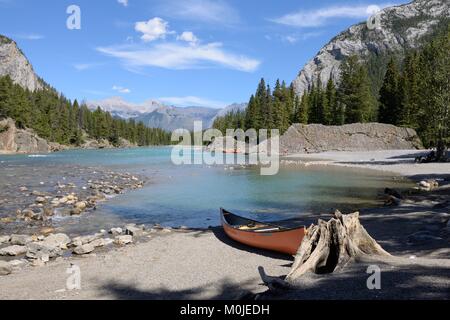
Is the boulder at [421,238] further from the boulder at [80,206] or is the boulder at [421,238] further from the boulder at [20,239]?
the boulder at [80,206]

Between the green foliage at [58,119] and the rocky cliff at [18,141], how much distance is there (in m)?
4.46

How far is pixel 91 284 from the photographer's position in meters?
11.0

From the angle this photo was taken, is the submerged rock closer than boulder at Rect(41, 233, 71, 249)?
No

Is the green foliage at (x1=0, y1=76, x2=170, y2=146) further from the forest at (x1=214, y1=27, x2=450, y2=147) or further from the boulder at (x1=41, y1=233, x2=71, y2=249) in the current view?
the boulder at (x1=41, y1=233, x2=71, y2=249)

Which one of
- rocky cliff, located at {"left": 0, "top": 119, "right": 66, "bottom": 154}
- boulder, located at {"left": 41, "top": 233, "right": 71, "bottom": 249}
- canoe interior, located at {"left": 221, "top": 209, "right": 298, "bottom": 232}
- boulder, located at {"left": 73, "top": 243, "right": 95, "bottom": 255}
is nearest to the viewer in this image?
boulder, located at {"left": 73, "top": 243, "right": 95, "bottom": 255}

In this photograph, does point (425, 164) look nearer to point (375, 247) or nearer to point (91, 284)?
point (375, 247)

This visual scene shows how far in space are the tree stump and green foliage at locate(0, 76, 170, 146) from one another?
105m

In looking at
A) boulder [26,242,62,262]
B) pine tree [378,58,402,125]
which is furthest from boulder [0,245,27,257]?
pine tree [378,58,402,125]

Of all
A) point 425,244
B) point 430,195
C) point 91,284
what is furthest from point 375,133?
point 91,284

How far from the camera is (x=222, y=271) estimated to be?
1204 cm

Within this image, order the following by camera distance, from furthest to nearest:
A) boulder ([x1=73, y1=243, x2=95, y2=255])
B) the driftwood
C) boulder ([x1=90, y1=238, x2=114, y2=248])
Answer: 1. boulder ([x1=90, y1=238, x2=114, y2=248])
2. boulder ([x1=73, y1=243, x2=95, y2=255])
3. the driftwood

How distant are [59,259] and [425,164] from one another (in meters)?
41.8

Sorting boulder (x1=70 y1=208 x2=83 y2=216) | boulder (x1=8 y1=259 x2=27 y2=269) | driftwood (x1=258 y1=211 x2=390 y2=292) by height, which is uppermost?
driftwood (x1=258 y1=211 x2=390 y2=292)

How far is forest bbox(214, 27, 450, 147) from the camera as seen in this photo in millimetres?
42562
